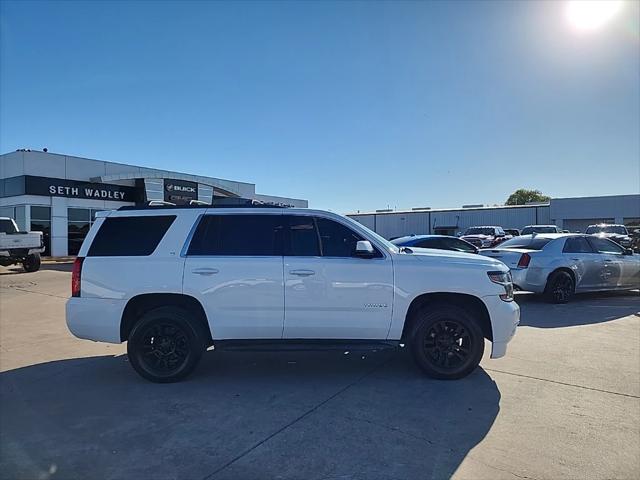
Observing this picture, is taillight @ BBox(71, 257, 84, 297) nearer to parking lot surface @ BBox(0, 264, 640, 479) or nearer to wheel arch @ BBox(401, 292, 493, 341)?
parking lot surface @ BBox(0, 264, 640, 479)

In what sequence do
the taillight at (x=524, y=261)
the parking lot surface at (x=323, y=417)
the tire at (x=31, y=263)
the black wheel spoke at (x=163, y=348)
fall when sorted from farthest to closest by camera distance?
the tire at (x=31, y=263), the taillight at (x=524, y=261), the black wheel spoke at (x=163, y=348), the parking lot surface at (x=323, y=417)

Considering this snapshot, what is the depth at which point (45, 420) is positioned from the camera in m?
4.15

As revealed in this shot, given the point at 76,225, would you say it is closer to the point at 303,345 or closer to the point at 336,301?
the point at 303,345

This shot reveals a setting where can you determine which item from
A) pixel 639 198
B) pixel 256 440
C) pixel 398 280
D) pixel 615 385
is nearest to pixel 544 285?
pixel 615 385

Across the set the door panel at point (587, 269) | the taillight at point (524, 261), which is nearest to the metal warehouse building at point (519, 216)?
the door panel at point (587, 269)

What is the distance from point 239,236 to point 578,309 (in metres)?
7.89

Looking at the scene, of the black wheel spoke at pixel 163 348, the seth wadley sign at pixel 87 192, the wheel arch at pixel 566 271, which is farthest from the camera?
the seth wadley sign at pixel 87 192

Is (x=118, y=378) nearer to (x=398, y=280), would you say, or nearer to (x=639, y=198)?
(x=398, y=280)

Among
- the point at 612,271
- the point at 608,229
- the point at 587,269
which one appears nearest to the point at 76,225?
the point at 587,269

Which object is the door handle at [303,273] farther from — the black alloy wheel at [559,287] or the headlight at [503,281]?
the black alloy wheel at [559,287]

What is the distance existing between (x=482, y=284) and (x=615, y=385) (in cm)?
181

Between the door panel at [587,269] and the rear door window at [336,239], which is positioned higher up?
the rear door window at [336,239]

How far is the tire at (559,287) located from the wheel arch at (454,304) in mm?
5649

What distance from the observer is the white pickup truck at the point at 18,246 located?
18.6m
